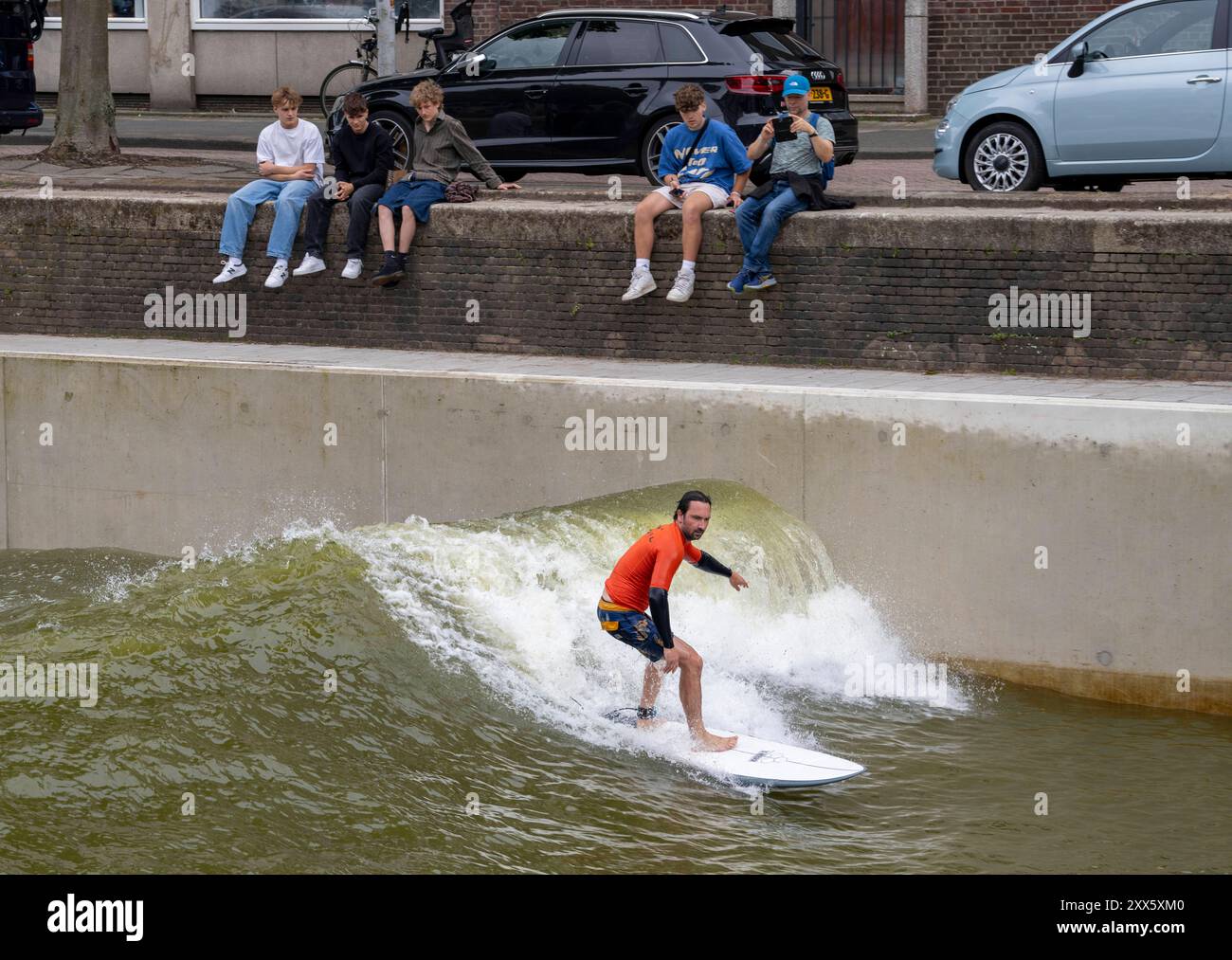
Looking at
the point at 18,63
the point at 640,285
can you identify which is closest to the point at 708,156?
the point at 640,285

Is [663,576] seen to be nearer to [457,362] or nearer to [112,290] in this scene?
[457,362]

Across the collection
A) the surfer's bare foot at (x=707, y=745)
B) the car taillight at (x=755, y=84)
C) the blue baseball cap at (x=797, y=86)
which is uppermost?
the car taillight at (x=755, y=84)

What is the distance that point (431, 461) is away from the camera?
39.8 ft

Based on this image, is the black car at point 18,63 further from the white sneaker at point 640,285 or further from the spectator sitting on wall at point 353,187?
the white sneaker at point 640,285

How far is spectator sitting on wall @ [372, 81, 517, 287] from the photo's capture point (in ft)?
42.8

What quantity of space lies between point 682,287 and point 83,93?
27.1 ft

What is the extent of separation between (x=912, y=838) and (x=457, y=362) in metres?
5.70

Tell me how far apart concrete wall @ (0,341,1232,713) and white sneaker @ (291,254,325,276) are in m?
1.16

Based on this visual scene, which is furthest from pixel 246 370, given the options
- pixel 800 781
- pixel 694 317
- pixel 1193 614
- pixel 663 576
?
pixel 1193 614

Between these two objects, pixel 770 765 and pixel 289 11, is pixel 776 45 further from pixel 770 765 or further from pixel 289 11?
pixel 289 11

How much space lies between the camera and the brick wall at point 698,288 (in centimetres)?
1126

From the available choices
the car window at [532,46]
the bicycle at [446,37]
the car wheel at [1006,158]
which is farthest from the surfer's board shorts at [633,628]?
the bicycle at [446,37]

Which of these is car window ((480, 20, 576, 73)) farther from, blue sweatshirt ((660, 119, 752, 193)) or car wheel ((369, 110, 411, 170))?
blue sweatshirt ((660, 119, 752, 193))

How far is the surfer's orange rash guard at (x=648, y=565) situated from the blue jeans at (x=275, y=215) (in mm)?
5406
